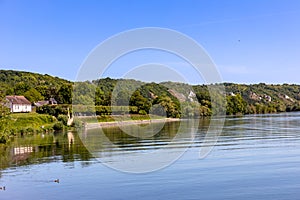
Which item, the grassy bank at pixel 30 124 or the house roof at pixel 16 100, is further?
the house roof at pixel 16 100

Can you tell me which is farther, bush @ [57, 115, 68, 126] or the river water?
bush @ [57, 115, 68, 126]

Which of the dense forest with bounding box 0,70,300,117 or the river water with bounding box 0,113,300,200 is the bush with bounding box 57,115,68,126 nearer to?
the dense forest with bounding box 0,70,300,117

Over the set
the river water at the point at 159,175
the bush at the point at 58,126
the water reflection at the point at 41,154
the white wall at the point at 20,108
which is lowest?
the river water at the point at 159,175

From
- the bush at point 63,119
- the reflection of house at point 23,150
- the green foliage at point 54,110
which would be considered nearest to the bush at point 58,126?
the bush at point 63,119

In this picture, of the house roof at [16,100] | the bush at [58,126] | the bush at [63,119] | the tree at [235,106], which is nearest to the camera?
the bush at [58,126]

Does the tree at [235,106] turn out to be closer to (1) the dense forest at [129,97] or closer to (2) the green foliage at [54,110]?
(1) the dense forest at [129,97]

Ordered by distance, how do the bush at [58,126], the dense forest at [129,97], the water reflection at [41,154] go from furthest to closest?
1. the dense forest at [129,97]
2. the bush at [58,126]
3. the water reflection at [41,154]

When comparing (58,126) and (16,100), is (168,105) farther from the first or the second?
(58,126)

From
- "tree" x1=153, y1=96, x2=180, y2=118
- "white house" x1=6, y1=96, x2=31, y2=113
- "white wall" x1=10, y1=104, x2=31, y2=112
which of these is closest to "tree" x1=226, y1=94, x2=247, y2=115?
"tree" x1=153, y1=96, x2=180, y2=118

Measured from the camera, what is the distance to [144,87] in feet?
375

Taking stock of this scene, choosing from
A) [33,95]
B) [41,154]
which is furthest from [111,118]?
[41,154]

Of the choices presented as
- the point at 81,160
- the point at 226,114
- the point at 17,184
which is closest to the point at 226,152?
the point at 81,160

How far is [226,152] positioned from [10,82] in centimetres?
14261

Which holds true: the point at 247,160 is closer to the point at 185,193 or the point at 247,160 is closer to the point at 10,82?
the point at 185,193
